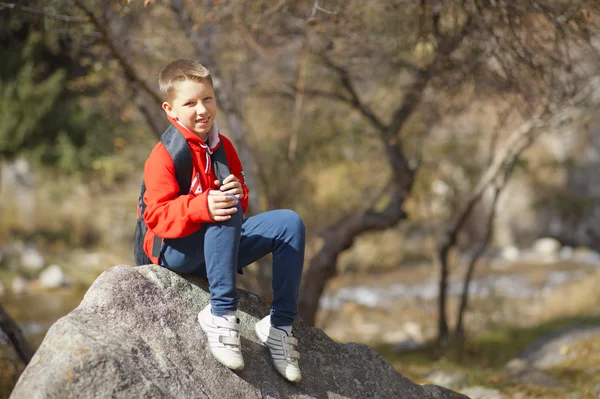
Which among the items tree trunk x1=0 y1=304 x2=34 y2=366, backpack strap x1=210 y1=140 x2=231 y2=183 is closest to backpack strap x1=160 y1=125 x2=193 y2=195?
backpack strap x1=210 y1=140 x2=231 y2=183

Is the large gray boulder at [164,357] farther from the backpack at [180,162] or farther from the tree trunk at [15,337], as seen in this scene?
the tree trunk at [15,337]

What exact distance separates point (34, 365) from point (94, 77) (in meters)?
4.79

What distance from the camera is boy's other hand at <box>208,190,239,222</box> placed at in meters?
2.68

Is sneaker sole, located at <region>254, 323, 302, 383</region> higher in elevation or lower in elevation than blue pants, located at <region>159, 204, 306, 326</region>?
lower

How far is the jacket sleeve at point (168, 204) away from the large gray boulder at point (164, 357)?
0.84ft

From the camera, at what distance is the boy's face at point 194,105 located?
2811 mm

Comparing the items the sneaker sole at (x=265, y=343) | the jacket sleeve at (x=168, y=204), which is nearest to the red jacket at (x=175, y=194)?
the jacket sleeve at (x=168, y=204)

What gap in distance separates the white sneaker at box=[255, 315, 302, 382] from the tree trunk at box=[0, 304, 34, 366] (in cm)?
197

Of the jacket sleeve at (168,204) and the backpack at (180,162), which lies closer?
the jacket sleeve at (168,204)

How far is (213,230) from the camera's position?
2.73 m

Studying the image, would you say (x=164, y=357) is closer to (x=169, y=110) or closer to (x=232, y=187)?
(x=232, y=187)

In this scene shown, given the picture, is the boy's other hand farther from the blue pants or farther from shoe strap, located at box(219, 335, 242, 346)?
shoe strap, located at box(219, 335, 242, 346)

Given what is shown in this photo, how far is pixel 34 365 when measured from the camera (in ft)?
7.86

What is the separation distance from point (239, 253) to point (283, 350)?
0.46 metres
